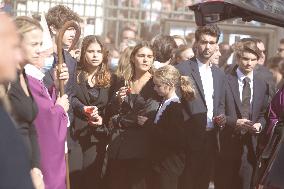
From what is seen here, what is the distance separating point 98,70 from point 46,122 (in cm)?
256

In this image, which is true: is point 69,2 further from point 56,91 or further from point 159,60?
point 56,91

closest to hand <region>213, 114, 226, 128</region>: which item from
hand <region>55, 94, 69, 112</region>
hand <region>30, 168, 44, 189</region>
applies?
hand <region>55, 94, 69, 112</region>

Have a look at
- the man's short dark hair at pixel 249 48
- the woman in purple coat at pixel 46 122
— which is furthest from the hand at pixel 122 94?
the woman in purple coat at pixel 46 122

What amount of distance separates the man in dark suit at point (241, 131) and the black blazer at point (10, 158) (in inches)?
207

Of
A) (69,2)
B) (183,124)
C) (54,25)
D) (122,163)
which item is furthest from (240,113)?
(69,2)

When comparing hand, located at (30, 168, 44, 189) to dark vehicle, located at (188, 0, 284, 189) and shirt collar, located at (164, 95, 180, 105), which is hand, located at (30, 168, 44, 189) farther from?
shirt collar, located at (164, 95, 180, 105)

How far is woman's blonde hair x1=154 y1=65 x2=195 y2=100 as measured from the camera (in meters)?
8.38

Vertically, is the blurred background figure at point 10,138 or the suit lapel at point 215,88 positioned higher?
the blurred background figure at point 10,138

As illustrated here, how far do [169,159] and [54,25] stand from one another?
1.80 meters

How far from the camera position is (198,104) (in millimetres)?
8688

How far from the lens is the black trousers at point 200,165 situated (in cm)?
869

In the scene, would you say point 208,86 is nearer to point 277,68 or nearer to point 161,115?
point 161,115

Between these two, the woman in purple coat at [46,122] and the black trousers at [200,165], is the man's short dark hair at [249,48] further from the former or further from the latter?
the woman in purple coat at [46,122]

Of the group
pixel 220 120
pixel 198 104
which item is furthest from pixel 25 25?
pixel 220 120
